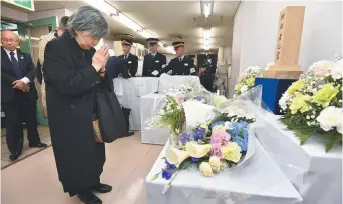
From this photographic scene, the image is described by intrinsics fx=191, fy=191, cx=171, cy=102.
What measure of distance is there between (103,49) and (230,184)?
1023mm

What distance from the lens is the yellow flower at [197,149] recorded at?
31.2 inches

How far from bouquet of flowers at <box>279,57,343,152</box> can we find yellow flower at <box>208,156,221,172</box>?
12.3 inches

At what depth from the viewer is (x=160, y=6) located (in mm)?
3857

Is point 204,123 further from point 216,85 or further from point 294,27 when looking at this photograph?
point 216,85

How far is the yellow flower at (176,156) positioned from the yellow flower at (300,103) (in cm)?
49

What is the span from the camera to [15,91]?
2281 mm

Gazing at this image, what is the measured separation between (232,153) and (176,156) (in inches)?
9.0

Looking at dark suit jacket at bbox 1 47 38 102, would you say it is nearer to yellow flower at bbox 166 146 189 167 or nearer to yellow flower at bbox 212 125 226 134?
yellow flower at bbox 166 146 189 167

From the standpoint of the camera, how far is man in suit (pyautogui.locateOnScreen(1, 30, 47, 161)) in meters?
2.23

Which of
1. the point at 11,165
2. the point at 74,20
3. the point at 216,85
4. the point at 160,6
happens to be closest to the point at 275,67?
the point at 74,20

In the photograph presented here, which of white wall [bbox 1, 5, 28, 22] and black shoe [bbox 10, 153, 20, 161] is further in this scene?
white wall [bbox 1, 5, 28, 22]

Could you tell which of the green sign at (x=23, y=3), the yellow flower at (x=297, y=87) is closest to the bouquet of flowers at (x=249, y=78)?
the yellow flower at (x=297, y=87)

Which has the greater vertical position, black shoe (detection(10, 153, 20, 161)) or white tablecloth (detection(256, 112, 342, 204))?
white tablecloth (detection(256, 112, 342, 204))

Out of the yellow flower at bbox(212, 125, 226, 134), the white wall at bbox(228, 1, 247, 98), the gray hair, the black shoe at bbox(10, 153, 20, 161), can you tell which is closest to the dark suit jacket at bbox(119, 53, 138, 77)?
the white wall at bbox(228, 1, 247, 98)
